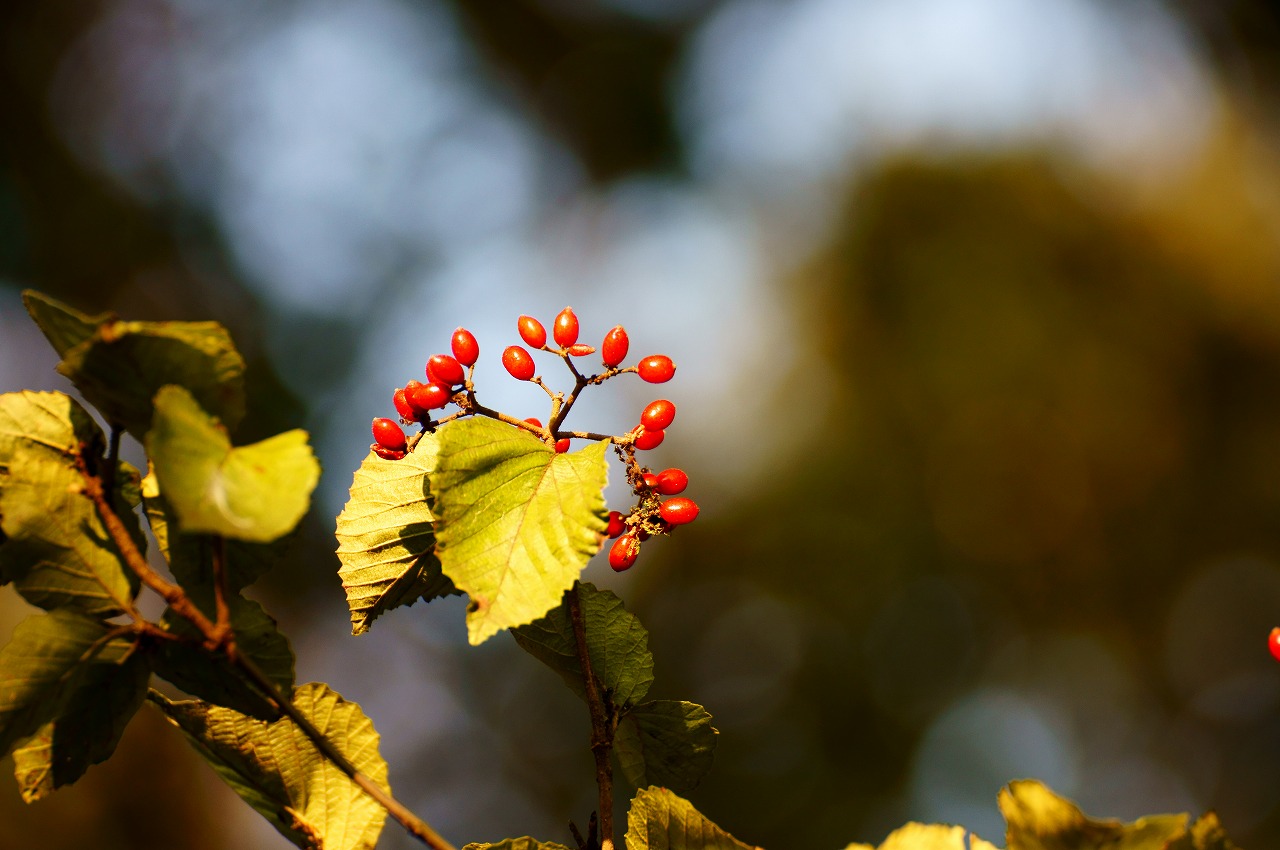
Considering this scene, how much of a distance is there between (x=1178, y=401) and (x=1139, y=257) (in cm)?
226

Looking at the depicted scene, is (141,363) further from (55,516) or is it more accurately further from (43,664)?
(43,664)

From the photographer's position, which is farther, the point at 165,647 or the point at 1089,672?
the point at 1089,672

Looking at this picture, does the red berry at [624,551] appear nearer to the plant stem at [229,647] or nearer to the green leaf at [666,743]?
the green leaf at [666,743]

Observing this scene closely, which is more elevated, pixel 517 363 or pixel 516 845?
pixel 517 363

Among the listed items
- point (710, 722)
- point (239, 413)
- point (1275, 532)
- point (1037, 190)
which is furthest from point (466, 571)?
point (1037, 190)

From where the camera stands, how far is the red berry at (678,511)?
1251mm

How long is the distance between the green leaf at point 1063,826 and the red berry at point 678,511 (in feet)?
2.08

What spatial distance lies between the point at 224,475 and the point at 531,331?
87 cm

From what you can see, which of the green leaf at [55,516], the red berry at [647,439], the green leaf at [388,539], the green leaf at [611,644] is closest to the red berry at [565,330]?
the red berry at [647,439]

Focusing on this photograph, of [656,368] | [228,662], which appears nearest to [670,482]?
[656,368]

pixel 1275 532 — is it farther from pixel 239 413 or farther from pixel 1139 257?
pixel 239 413

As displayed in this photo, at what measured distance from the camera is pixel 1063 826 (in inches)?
25.3

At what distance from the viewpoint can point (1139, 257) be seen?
40.7ft

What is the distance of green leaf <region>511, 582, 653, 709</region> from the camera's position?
3.54ft
